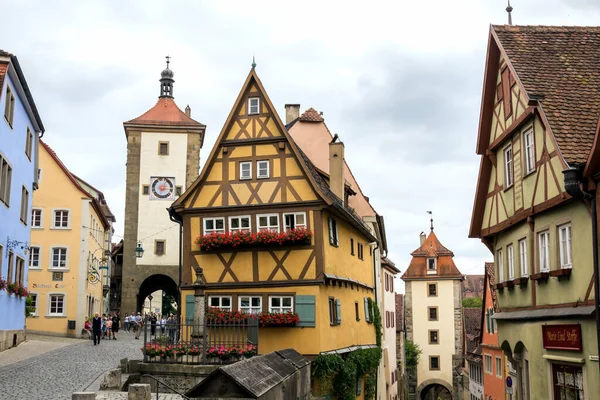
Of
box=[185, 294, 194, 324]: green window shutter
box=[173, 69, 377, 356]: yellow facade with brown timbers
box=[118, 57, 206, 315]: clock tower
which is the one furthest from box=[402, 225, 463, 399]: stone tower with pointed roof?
box=[185, 294, 194, 324]: green window shutter

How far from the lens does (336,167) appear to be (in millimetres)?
28953

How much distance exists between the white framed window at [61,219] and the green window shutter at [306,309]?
82.7 ft

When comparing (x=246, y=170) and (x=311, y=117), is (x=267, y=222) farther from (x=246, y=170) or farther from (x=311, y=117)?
(x=311, y=117)

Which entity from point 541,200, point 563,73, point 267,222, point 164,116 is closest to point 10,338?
point 267,222

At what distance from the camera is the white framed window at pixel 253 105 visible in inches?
985

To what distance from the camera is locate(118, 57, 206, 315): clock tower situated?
5428 cm

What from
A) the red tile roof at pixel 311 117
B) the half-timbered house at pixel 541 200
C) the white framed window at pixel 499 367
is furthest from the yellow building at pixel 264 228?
the white framed window at pixel 499 367

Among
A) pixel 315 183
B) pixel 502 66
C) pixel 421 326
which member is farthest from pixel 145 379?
pixel 421 326

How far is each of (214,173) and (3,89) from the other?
7.25 metres

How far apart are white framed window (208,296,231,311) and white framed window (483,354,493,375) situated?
18.1 metres

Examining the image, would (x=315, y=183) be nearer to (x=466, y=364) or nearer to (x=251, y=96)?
(x=251, y=96)

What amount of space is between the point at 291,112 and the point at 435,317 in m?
34.3

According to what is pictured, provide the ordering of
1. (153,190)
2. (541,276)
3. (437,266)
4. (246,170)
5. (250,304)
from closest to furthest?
(541,276) → (250,304) → (246,170) → (153,190) → (437,266)

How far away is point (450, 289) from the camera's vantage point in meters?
66.5
